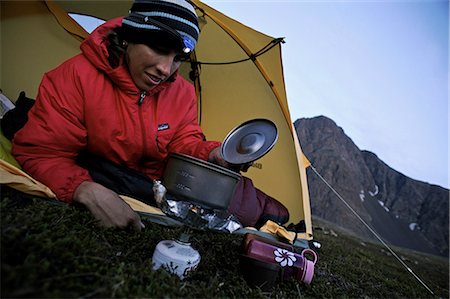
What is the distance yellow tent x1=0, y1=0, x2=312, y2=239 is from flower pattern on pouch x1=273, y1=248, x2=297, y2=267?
5.36 ft

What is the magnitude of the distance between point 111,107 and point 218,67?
2.08 meters

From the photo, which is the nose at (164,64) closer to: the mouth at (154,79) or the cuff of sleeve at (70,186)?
the mouth at (154,79)

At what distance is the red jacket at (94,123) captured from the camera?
1665 mm

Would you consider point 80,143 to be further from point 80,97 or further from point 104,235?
point 104,235

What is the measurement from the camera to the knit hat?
159cm

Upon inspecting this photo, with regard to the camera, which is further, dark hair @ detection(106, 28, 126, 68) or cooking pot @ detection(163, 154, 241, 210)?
dark hair @ detection(106, 28, 126, 68)

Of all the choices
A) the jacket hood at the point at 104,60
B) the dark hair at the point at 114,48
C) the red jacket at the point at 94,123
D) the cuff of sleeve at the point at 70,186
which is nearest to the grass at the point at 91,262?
the cuff of sleeve at the point at 70,186

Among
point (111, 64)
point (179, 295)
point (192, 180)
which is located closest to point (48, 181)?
point (111, 64)

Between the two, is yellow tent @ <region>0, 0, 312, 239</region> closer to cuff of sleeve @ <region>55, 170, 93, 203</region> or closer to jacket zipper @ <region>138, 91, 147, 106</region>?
jacket zipper @ <region>138, 91, 147, 106</region>

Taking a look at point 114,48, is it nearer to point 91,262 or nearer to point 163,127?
point 163,127

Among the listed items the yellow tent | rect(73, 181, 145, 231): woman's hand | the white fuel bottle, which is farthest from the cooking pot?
the yellow tent

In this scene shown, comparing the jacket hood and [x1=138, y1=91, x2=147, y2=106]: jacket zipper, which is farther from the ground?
the jacket hood

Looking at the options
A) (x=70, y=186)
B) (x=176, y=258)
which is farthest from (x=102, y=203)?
(x=176, y=258)

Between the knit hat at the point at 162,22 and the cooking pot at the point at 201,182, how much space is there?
655 mm
